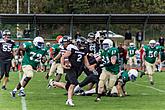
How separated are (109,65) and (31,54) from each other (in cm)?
233

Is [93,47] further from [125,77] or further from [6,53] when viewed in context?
[6,53]

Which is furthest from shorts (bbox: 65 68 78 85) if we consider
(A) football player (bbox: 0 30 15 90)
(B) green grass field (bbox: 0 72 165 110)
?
(A) football player (bbox: 0 30 15 90)

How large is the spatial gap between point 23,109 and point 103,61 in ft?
10.2

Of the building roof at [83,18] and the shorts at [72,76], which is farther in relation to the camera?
the building roof at [83,18]

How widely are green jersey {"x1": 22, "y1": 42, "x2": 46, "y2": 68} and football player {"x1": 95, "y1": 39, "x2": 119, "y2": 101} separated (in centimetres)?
186

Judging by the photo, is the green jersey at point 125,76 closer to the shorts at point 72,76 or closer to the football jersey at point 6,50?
the shorts at point 72,76

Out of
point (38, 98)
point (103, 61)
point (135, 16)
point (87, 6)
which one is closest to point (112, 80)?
point (103, 61)

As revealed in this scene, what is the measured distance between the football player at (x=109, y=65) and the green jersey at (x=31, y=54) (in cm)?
186

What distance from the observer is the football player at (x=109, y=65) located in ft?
48.7

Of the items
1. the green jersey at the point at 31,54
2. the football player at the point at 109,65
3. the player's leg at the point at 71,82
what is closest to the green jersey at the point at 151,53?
the football player at the point at 109,65

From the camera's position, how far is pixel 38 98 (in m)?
15.7

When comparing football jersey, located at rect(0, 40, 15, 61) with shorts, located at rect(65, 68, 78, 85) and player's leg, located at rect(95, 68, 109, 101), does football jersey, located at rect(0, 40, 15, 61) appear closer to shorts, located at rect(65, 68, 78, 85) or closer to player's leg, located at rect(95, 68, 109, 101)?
player's leg, located at rect(95, 68, 109, 101)

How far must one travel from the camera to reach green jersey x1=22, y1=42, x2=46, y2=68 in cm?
1534

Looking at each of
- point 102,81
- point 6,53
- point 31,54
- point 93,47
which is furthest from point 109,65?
point 6,53
